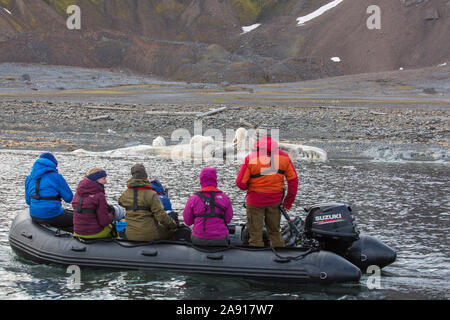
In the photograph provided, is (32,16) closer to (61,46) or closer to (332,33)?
(61,46)

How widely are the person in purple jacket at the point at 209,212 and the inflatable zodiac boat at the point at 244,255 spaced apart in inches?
6.4

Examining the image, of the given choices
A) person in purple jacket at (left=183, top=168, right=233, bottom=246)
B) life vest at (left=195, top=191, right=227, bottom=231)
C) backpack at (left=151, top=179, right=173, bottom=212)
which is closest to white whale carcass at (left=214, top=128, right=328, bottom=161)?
backpack at (left=151, top=179, right=173, bottom=212)

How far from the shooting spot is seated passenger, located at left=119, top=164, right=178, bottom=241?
7.38 metres

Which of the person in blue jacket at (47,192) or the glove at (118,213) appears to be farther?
the glove at (118,213)

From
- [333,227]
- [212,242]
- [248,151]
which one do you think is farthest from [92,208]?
[248,151]

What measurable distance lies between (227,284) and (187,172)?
955 centimetres

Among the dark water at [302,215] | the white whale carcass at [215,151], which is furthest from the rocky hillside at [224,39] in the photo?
the dark water at [302,215]

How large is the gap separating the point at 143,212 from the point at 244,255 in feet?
5.05

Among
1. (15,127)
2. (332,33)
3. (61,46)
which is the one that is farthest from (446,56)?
(15,127)

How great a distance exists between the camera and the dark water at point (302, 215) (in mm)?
7196

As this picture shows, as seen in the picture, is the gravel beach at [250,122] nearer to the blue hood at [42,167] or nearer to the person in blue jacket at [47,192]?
the person in blue jacket at [47,192]

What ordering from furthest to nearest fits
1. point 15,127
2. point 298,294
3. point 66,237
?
point 15,127, point 66,237, point 298,294

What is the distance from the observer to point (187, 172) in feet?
55.2
